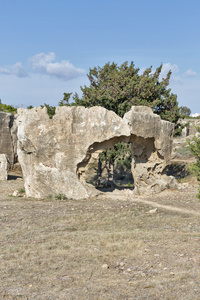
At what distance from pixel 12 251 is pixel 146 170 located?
42.8 feet

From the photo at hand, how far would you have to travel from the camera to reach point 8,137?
33250mm

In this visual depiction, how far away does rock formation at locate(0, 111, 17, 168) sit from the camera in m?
32.9

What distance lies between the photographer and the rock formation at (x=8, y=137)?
108ft

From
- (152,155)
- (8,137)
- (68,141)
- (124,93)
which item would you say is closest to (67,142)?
(68,141)

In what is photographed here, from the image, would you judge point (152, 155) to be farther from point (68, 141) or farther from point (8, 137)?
point (8, 137)

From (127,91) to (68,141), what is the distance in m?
9.97

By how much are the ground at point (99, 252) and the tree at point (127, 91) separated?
40.4 ft

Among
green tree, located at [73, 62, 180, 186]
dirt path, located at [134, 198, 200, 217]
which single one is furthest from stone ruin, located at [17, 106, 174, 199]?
green tree, located at [73, 62, 180, 186]

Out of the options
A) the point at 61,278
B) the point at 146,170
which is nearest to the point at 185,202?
the point at 146,170

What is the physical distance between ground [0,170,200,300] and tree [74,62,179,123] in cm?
1232

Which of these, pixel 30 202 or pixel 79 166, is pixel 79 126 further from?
pixel 30 202

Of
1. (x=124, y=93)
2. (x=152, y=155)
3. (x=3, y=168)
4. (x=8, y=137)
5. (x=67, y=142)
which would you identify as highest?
(x=124, y=93)

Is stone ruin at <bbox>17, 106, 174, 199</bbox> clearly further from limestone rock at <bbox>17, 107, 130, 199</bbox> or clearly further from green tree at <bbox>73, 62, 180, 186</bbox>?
green tree at <bbox>73, 62, 180, 186</bbox>

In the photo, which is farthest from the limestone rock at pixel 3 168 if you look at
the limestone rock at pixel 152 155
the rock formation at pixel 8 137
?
the limestone rock at pixel 152 155
